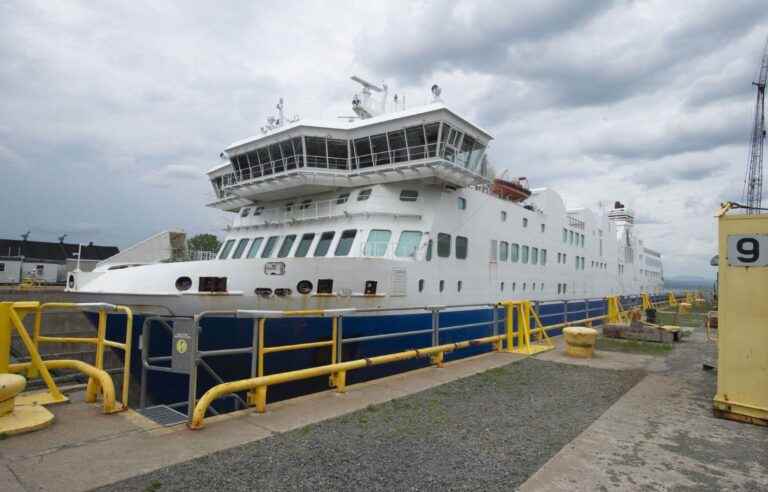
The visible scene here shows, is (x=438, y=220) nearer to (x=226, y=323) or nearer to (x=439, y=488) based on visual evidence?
(x=226, y=323)

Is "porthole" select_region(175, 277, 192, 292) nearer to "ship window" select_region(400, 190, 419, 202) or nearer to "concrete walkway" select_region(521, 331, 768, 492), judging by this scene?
"ship window" select_region(400, 190, 419, 202)

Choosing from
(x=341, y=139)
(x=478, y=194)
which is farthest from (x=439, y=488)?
(x=478, y=194)

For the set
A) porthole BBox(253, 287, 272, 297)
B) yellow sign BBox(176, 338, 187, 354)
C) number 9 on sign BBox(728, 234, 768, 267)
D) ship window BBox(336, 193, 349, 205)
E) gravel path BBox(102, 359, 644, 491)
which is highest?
ship window BBox(336, 193, 349, 205)

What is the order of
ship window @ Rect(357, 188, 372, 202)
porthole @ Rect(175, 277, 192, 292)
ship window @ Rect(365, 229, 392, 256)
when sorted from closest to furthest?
porthole @ Rect(175, 277, 192, 292) → ship window @ Rect(365, 229, 392, 256) → ship window @ Rect(357, 188, 372, 202)

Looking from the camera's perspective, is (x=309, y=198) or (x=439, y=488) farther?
(x=309, y=198)

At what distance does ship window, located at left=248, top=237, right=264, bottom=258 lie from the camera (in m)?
15.8

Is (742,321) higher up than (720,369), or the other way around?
(742,321)

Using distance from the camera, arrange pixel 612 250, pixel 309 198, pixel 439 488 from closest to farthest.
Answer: pixel 439 488
pixel 309 198
pixel 612 250

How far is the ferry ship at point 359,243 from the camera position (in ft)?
31.1

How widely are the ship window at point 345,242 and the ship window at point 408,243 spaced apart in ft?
A: 4.44

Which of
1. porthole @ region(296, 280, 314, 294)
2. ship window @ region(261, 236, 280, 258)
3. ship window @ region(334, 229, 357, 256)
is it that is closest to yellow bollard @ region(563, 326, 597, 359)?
porthole @ region(296, 280, 314, 294)

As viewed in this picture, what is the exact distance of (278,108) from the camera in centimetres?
1794

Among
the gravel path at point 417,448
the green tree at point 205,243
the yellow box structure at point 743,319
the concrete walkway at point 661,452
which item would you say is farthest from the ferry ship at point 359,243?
the green tree at point 205,243

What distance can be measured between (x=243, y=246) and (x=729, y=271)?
46.9 ft
